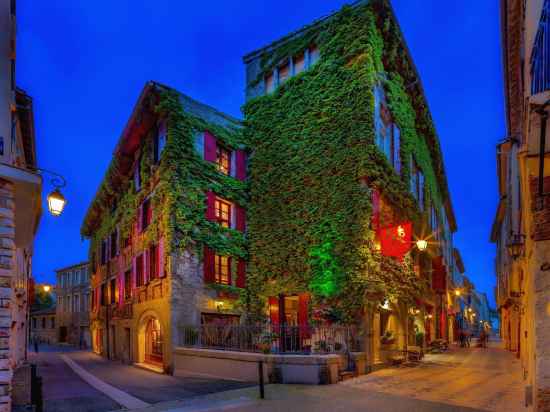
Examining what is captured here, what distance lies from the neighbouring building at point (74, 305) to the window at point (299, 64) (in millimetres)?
32492

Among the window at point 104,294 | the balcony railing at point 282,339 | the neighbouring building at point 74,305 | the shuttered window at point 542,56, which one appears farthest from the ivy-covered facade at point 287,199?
the neighbouring building at point 74,305

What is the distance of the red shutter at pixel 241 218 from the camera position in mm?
21859

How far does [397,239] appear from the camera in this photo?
57.1 feet

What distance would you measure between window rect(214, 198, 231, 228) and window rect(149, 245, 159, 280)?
118 inches

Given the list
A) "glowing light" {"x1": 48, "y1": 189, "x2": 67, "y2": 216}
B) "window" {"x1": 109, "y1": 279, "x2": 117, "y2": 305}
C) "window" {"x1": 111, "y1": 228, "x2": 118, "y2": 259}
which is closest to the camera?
"glowing light" {"x1": 48, "y1": 189, "x2": 67, "y2": 216}

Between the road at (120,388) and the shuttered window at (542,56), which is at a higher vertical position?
the shuttered window at (542,56)

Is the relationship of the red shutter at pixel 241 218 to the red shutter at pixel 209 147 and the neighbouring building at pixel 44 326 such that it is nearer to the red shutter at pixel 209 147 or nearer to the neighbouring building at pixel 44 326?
the red shutter at pixel 209 147

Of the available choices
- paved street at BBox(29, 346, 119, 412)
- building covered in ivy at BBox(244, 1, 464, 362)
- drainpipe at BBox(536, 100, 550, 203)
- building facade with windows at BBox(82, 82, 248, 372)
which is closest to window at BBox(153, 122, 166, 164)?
building facade with windows at BBox(82, 82, 248, 372)

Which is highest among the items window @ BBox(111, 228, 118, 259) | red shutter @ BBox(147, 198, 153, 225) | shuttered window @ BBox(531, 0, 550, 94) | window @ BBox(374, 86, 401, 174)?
window @ BBox(374, 86, 401, 174)

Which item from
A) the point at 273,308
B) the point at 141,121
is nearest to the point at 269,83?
the point at 141,121

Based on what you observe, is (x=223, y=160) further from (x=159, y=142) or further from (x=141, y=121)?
(x=141, y=121)

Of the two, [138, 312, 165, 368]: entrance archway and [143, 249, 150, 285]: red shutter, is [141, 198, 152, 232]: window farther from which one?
[138, 312, 165, 368]: entrance archway

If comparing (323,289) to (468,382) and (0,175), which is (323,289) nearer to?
(468,382)

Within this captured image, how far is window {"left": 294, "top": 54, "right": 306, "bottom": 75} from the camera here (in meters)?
22.1
